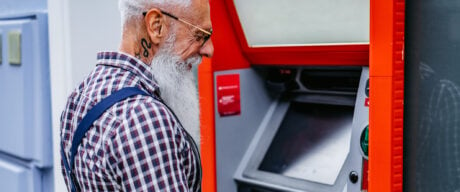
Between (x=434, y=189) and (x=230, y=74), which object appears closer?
(x=434, y=189)

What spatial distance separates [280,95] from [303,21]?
570mm

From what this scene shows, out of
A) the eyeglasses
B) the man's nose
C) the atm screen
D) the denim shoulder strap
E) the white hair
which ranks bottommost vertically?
the atm screen

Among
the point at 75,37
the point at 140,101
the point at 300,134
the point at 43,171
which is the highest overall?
the point at 75,37

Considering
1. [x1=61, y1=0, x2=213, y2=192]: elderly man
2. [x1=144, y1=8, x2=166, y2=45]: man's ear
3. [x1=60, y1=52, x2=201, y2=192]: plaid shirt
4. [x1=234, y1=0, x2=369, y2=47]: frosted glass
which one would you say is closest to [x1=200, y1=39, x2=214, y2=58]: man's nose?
[x1=61, y1=0, x2=213, y2=192]: elderly man

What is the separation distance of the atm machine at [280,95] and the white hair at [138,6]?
34.3 inches

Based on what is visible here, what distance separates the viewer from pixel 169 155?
137 centimetres

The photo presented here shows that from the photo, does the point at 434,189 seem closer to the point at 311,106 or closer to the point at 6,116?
the point at 311,106

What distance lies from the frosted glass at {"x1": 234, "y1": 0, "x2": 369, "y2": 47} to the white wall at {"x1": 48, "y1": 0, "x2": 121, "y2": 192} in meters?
0.65

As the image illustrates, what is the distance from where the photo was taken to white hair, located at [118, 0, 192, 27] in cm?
152

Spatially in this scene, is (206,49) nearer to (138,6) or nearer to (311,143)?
(138,6)

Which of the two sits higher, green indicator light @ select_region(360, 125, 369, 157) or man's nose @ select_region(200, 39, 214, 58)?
man's nose @ select_region(200, 39, 214, 58)

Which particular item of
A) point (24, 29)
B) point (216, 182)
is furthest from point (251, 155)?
point (24, 29)

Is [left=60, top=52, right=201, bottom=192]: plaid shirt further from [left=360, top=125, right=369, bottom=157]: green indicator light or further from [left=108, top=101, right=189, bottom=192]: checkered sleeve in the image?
[left=360, top=125, right=369, bottom=157]: green indicator light

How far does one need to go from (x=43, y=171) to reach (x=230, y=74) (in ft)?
3.97
